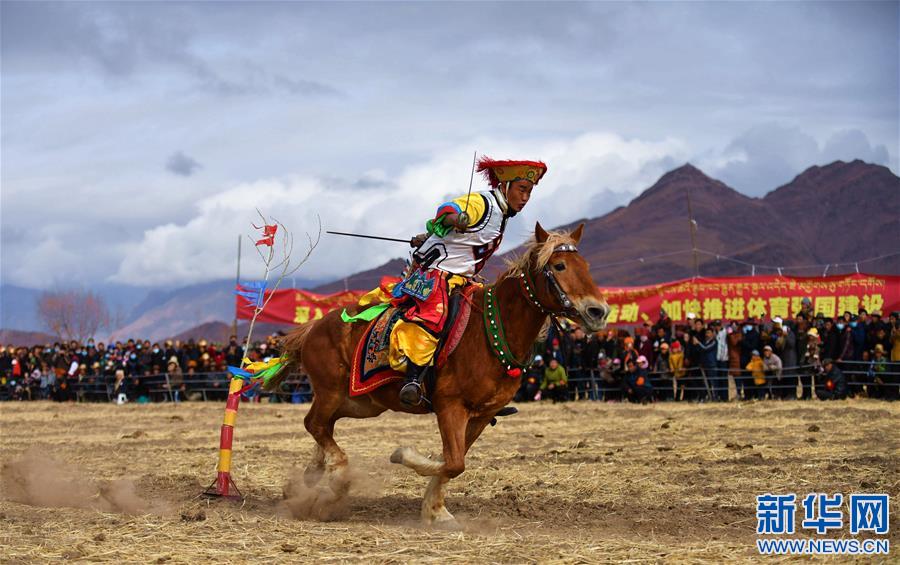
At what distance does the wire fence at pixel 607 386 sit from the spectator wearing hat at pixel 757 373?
3 centimetres

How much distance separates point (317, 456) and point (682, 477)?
12.2 ft

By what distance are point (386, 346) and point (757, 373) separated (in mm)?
13675

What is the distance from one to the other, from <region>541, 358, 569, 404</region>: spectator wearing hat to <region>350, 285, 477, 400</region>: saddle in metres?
14.3

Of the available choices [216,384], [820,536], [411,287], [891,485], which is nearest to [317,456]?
[411,287]

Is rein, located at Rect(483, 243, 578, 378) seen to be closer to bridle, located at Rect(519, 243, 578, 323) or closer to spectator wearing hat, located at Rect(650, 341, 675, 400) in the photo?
bridle, located at Rect(519, 243, 578, 323)

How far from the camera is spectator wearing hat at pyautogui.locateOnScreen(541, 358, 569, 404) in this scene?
22.9 m

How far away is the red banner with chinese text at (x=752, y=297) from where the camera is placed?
22.5 m

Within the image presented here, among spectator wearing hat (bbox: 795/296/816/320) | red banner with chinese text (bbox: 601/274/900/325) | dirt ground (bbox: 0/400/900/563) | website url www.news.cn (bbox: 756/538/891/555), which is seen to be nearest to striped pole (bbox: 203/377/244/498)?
dirt ground (bbox: 0/400/900/563)

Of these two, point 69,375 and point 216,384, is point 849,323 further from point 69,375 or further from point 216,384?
point 69,375

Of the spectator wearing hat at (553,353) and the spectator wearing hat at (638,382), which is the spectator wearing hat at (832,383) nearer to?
the spectator wearing hat at (638,382)

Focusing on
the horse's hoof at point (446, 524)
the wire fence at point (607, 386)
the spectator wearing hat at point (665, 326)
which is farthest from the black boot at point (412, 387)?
the spectator wearing hat at point (665, 326)

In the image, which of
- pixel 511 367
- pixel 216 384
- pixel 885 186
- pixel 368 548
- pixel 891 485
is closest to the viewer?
pixel 368 548

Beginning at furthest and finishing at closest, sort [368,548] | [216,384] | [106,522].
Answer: [216,384]
[106,522]
[368,548]

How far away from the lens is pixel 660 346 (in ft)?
72.8
